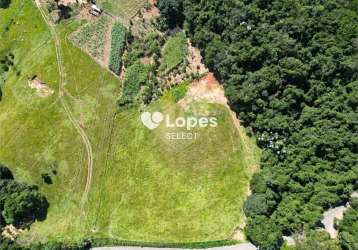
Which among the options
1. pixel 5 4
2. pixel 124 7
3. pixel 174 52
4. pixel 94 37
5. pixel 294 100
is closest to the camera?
pixel 294 100

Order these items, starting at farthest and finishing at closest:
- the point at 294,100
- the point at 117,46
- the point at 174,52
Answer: the point at 117,46 → the point at 174,52 → the point at 294,100

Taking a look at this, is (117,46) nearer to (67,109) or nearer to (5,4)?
(67,109)

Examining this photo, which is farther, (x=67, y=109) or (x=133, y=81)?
→ (x=67, y=109)

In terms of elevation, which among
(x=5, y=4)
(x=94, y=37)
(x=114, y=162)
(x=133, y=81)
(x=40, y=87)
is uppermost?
(x=5, y=4)

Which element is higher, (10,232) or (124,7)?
(124,7)

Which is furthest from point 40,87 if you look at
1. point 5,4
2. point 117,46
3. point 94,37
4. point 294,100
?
point 294,100

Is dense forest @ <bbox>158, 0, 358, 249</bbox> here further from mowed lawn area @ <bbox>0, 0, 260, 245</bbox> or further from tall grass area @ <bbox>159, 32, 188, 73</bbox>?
tall grass area @ <bbox>159, 32, 188, 73</bbox>

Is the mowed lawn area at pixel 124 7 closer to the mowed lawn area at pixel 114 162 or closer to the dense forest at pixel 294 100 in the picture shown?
the mowed lawn area at pixel 114 162
